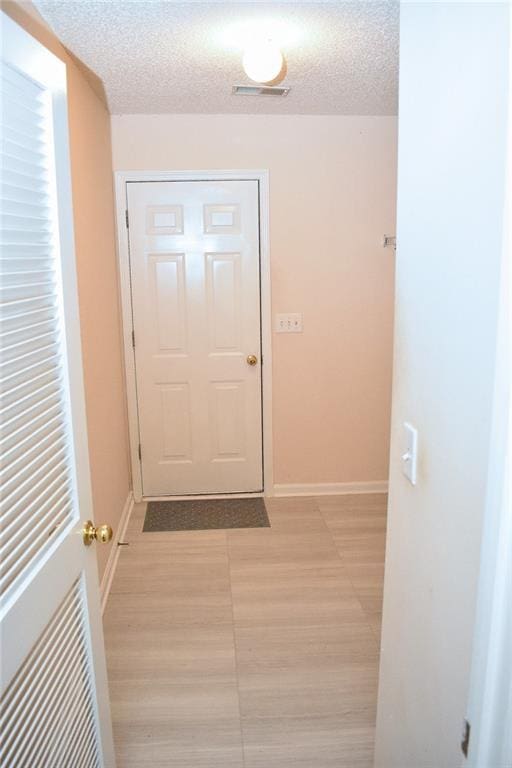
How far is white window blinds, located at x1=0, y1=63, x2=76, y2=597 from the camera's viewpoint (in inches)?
41.4

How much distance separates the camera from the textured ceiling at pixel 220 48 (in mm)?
2084

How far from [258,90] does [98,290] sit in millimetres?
1370

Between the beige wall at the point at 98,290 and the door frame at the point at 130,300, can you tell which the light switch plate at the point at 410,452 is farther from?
the door frame at the point at 130,300

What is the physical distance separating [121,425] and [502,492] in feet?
10.2

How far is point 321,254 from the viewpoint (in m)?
3.72

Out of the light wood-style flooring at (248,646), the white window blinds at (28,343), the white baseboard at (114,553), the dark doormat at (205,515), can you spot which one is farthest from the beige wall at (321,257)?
the white window blinds at (28,343)

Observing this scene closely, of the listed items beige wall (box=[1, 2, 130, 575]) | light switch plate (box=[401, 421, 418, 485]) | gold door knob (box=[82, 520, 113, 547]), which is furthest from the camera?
beige wall (box=[1, 2, 130, 575])

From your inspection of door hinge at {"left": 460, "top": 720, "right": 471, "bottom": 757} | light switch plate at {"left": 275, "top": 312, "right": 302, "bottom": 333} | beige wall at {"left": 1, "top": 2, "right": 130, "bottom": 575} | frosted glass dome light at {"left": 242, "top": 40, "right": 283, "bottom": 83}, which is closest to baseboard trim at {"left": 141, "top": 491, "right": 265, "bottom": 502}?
beige wall at {"left": 1, "top": 2, "right": 130, "bottom": 575}

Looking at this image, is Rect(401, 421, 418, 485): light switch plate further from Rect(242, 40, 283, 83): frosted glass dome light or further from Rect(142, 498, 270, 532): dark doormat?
Rect(142, 498, 270, 532): dark doormat

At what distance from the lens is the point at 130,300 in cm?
371

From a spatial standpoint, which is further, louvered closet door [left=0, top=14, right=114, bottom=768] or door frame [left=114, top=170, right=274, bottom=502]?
door frame [left=114, top=170, right=274, bottom=502]

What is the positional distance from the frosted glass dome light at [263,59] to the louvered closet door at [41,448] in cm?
132

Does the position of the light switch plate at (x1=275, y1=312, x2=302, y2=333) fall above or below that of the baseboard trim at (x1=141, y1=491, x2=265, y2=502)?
above

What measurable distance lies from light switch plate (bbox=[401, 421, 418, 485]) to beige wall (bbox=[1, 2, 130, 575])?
173 centimetres
